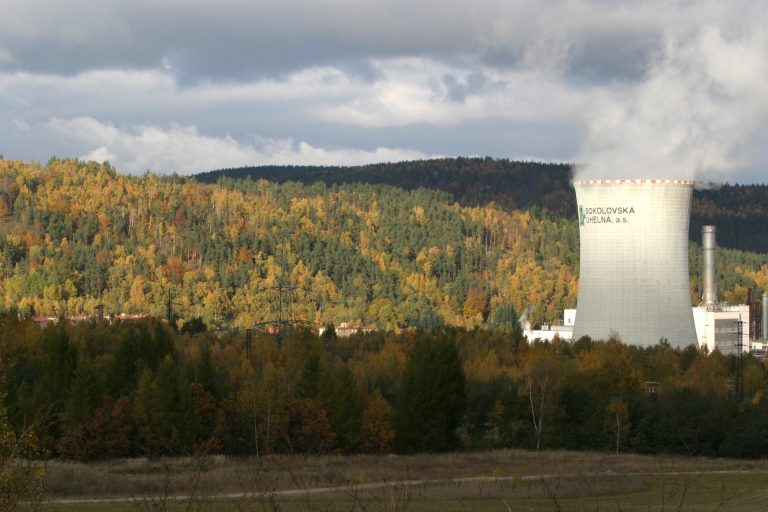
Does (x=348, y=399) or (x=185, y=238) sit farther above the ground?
(x=185, y=238)

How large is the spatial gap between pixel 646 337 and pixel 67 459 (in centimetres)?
2120

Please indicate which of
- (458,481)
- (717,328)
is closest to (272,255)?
Answer: (717,328)

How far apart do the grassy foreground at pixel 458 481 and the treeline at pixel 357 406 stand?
147cm

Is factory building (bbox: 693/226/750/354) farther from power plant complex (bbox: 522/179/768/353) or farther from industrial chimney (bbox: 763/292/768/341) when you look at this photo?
Result: power plant complex (bbox: 522/179/768/353)

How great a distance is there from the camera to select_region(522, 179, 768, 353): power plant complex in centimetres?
4425

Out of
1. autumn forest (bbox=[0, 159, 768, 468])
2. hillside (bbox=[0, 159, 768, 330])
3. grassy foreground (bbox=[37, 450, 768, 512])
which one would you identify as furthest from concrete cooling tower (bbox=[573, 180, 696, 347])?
hillside (bbox=[0, 159, 768, 330])

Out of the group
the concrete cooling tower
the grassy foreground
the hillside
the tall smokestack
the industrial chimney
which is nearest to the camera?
the grassy foreground

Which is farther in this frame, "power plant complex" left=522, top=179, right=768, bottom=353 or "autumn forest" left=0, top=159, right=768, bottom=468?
"power plant complex" left=522, top=179, right=768, bottom=353

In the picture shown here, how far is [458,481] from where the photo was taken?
29.5 meters

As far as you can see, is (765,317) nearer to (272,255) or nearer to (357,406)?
(357,406)

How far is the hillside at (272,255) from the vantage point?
344 ft

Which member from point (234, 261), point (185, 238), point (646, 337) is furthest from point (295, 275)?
point (646, 337)

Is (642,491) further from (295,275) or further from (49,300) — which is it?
(295,275)

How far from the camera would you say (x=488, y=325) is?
343 feet
